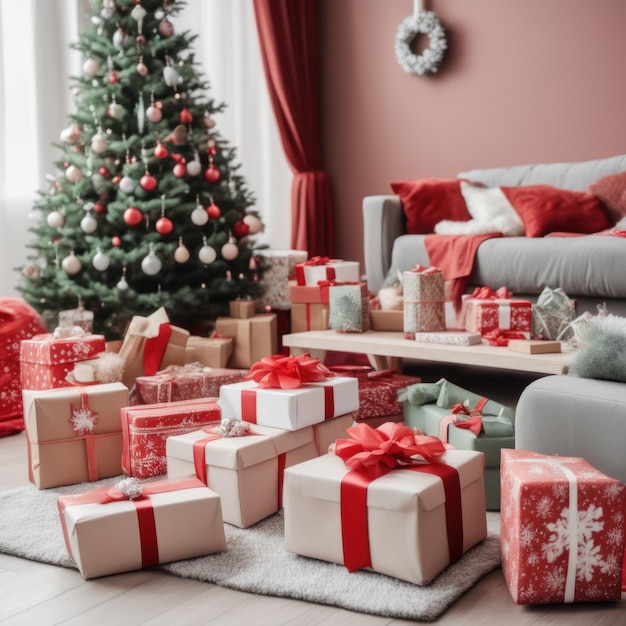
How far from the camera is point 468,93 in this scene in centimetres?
476

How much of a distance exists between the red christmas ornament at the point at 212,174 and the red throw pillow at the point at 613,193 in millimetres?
1696

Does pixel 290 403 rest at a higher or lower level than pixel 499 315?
lower

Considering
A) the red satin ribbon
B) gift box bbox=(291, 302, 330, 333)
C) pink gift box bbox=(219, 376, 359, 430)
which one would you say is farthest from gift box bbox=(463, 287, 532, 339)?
the red satin ribbon

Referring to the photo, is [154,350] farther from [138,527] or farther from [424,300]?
[138,527]

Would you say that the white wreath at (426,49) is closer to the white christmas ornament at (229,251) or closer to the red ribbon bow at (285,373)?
the white christmas ornament at (229,251)

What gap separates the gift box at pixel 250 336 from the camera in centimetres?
347

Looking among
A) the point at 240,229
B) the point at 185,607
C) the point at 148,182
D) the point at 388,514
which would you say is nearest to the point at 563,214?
the point at 240,229

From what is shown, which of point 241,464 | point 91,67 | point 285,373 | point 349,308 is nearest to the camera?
point 241,464

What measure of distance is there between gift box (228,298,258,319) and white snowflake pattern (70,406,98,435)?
132 centimetres

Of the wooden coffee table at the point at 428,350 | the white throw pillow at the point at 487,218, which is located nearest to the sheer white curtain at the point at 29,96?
the white throw pillow at the point at 487,218

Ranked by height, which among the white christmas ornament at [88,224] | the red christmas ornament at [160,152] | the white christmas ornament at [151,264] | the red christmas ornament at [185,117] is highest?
the red christmas ornament at [185,117]

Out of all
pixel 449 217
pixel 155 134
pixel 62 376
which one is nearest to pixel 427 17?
pixel 449 217

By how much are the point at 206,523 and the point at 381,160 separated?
3786 mm

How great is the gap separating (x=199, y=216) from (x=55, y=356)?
40.6 inches
